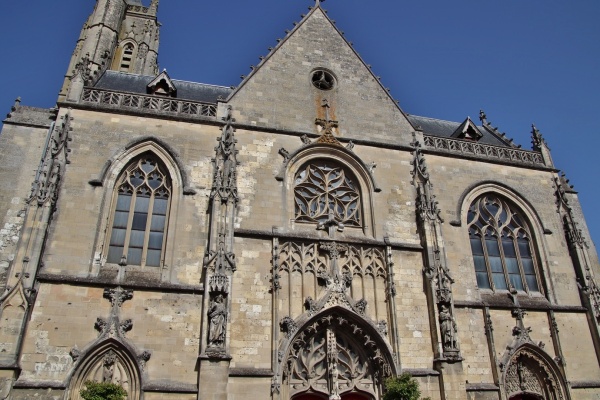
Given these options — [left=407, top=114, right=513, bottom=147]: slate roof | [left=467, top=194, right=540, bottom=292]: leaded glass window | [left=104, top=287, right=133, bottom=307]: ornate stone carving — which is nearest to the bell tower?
[left=407, top=114, right=513, bottom=147]: slate roof

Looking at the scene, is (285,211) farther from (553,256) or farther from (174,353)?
(553,256)

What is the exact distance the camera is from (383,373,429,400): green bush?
9625 mm

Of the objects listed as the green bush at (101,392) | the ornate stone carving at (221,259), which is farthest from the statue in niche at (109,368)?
the ornate stone carving at (221,259)

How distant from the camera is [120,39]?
2734 centimetres

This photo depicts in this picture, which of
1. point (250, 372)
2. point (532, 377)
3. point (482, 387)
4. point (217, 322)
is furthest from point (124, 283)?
point (532, 377)

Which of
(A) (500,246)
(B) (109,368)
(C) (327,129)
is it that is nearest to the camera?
(B) (109,368)

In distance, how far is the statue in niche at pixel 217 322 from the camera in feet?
32.0

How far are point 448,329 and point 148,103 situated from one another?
909 cm

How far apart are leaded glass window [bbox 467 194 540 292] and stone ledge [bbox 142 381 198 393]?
303 inches

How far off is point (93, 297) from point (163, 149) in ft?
12.8

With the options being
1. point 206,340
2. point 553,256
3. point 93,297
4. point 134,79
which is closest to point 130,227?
point 93,297

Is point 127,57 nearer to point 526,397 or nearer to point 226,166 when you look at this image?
point 226,166

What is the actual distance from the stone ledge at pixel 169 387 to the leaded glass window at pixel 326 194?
15.0ft

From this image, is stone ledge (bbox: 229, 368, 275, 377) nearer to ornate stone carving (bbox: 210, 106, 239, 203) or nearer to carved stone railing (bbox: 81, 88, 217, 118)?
ornate stone carving (bbox: 210, 106, 239, 203)
